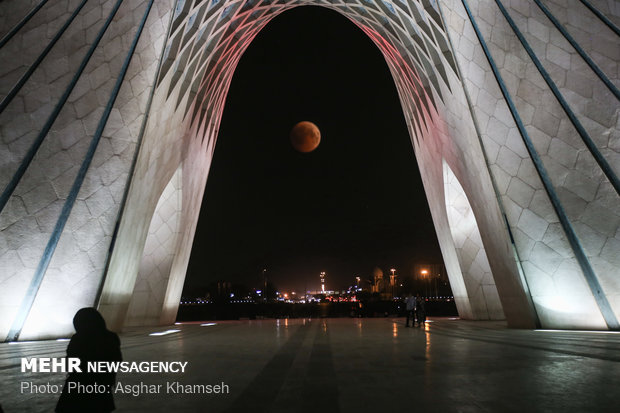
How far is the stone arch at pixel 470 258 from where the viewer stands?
18094mm

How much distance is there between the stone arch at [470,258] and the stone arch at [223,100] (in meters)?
0.77

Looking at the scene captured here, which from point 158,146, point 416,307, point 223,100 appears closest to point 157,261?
point 158,146

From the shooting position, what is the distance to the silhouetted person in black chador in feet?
9.43

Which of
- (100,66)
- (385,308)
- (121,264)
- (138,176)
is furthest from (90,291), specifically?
(385,308)

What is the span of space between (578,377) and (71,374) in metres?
5.50

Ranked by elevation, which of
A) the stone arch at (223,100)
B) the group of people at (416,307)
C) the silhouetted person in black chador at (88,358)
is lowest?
the silhouetted person in black chador at (88,358)

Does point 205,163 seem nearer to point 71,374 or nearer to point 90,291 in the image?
point 90,291

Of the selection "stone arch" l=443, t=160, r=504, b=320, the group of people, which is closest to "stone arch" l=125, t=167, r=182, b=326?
the group of people

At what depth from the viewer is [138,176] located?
12.4 m

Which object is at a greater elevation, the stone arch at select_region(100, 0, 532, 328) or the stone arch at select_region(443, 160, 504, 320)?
the stone arch at select_region(100, 0, 532, 328)

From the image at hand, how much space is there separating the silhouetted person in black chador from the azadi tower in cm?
836

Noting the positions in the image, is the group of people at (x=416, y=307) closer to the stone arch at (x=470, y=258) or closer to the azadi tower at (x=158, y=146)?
the azadi tower at (x=158, y=146)

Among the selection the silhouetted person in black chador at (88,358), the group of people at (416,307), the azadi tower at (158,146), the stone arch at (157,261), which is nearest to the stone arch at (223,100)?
the azadi tower at (158,146)

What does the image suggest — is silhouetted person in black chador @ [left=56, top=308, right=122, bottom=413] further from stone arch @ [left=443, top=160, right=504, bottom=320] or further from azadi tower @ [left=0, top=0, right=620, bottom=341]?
stone arch @ [left=443, top=160, right=504, bottom=320]
